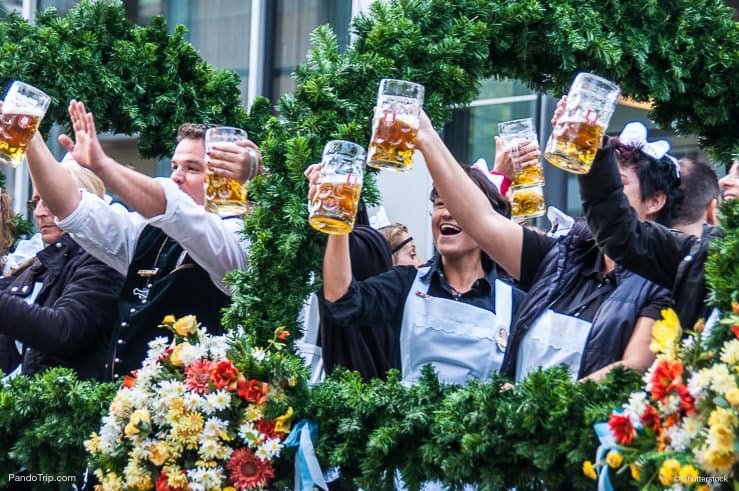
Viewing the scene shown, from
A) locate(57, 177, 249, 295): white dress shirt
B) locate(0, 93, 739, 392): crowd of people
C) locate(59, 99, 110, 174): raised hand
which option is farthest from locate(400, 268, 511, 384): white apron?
locate(59, 99, 110, 174): raised hand

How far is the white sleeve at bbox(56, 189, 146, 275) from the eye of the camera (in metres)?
4.19

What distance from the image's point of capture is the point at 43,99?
3.91 metres

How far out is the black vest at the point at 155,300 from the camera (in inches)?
166

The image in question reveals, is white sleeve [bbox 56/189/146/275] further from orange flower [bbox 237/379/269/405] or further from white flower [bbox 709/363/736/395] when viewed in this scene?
white flower [bbox 709/363/736/395]

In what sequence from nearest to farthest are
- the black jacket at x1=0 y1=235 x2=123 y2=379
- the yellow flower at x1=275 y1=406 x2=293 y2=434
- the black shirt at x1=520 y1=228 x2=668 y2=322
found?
1. the yellow flower at x1=275 y1=406 x2=293 y2=434
2. the black shirt at x1=520 y1=228 x2=668 y2=322
3. the black jacket at x1=0 y1=235 x2=123 y2=379

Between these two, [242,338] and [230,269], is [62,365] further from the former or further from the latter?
[242,338]

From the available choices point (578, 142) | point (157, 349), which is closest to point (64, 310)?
point (157, 349)

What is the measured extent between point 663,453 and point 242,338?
143cm

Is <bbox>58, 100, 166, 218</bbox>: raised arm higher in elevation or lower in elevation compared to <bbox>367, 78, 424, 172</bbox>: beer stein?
lower

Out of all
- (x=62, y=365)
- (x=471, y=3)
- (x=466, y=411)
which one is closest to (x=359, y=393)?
(x=466, y=411)

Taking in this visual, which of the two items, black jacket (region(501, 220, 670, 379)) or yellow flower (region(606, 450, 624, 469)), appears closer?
yellow flower (region(606, 450, 624, 469))

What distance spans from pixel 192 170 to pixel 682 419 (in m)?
2.34

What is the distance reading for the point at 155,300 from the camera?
4215mm

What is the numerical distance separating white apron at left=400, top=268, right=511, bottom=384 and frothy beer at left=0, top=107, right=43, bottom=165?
1.31 metres
